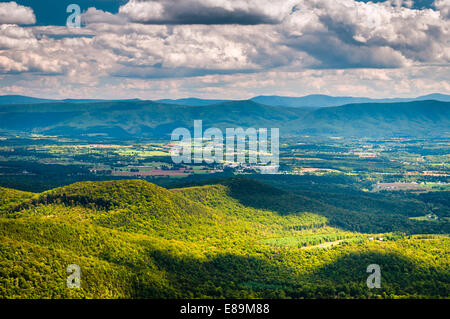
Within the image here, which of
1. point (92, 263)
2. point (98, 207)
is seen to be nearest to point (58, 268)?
point (92, 263)

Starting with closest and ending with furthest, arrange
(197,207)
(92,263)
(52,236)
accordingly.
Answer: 1. (92,263)
2. (52,236)
3. (197,207)

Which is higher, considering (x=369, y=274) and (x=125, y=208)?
(x=125, y=208)

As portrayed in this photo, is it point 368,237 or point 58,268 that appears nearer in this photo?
point 58,268

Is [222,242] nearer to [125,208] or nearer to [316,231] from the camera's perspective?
[125,208]
